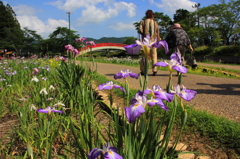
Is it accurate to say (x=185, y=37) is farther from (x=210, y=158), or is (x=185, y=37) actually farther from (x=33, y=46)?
(x=33, y=46)

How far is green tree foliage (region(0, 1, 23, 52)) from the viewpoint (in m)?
40.8

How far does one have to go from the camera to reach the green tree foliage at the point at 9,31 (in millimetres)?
40806

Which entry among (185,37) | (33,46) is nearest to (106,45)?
(33,46)

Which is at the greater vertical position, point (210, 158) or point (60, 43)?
point (60, 43)

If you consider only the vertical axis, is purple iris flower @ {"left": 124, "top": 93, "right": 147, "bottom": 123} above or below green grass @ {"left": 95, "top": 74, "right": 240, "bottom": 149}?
above

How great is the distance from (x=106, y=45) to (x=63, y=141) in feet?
120

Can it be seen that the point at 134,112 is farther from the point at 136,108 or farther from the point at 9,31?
the point at 9,31

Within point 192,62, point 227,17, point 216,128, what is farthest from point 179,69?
point 227,17

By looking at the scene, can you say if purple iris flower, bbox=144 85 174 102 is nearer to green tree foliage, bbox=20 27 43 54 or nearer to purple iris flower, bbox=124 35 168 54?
purple iris flower, bbox=124 35 168 54

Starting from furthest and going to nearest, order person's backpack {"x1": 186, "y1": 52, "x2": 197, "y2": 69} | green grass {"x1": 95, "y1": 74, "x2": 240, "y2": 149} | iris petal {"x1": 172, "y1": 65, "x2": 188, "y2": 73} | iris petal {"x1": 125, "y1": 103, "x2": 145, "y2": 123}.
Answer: person's backpack {"x1": 186, "y1": 52, "x2": 197, "y2": 69}
green grass {"x1": 95, "y1": 74, "x2": 240, "y2": 149}
iris petal {"x1": 172, "y1": 65, "x2": 188, "y2": 73}
iris petal {"x1": 125, "y1": 103, "x2": 145, "y2": 123}

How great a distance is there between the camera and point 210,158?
1.66m

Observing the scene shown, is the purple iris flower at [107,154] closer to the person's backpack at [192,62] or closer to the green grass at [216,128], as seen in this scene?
the green grass at [216,128]

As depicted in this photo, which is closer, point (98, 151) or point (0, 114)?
point (98, 151)

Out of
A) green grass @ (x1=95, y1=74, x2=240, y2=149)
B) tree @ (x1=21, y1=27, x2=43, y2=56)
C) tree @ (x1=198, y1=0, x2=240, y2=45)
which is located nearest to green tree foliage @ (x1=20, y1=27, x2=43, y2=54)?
tree @ (x1=21, y1=27, x2=43, y2=56)
